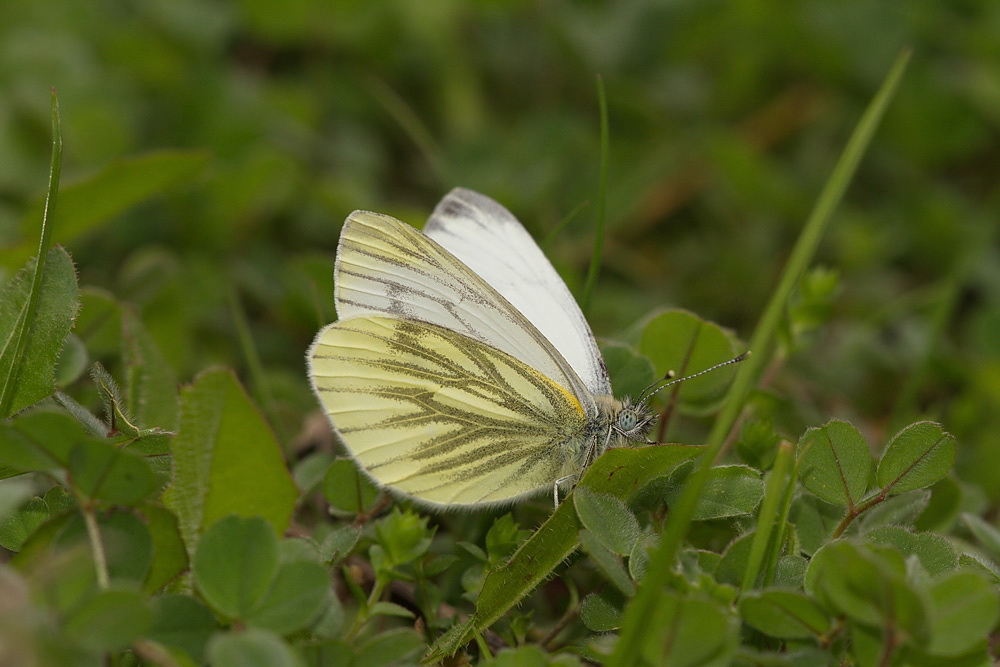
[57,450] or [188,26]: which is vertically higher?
[188,26]

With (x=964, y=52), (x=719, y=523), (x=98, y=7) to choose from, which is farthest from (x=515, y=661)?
(x=964, y=52)

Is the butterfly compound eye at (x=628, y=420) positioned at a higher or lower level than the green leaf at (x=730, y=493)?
lower

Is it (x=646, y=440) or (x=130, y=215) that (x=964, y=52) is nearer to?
(x=646, y=440)

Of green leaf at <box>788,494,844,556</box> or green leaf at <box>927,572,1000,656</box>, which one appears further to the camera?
green leaf at <box>788,494,844,556</box>

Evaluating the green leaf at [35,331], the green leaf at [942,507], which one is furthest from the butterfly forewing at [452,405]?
the green leaf at [942,507]

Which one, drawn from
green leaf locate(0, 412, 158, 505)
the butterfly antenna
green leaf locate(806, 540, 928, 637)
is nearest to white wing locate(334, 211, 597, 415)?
the butterfly antenna

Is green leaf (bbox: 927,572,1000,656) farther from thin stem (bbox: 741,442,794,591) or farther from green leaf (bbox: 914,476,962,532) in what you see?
green leaf (bbox: 914,476,962,532)

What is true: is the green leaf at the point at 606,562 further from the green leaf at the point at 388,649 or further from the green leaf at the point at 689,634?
the green leaf at the point at 388,649
